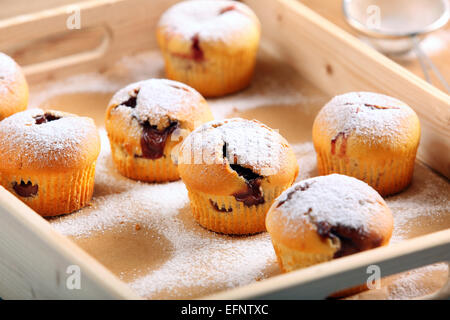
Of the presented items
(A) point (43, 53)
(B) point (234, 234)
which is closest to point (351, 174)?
(B) point (234, 234)

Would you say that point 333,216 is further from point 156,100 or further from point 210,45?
point 210,45

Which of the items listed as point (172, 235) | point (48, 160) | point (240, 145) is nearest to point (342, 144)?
point (240, 145)

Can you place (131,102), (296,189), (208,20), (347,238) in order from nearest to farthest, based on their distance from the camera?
(347,238) → (296,189) → (131,102) → (208,20)

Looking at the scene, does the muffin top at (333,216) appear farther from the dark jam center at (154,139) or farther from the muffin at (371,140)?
the dark jam center at (154,139)

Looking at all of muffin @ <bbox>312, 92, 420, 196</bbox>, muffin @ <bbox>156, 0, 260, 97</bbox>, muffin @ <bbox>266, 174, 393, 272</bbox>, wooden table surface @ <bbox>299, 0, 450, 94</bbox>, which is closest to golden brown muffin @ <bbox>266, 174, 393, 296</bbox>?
muffin @ <bbox>266, 174, 393, 272</bbox>

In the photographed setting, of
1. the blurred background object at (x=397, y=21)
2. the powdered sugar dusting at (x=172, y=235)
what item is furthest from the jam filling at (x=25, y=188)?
the blurred background object at (x=397, y=21)

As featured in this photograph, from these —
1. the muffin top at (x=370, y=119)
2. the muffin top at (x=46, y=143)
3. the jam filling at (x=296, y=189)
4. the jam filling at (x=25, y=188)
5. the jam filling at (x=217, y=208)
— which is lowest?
the jam filling at (x=25, y=188)

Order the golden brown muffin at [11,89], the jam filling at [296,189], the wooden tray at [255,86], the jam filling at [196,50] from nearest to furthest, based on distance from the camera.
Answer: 1. the wooden tray at [255,86]
2. the jam filling at [296,189]
3. the golden brown muffin at [11,89]
4. the jam filling at [196,50]
